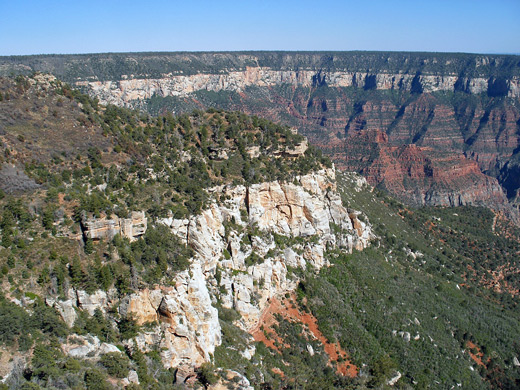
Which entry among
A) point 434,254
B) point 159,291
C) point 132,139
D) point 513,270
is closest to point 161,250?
point 159,291

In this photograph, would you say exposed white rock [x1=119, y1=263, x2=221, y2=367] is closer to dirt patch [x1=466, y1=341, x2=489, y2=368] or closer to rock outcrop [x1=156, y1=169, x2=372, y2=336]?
rock outcrop [x1=156, y1=169, x2=372, y2=336]

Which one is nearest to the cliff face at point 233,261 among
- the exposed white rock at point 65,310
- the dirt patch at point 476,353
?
the exposed white rock at point 65,310

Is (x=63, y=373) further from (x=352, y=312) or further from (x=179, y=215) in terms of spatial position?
(x=352, y=312)

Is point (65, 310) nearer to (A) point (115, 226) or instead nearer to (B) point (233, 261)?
(A) point (115, 226)

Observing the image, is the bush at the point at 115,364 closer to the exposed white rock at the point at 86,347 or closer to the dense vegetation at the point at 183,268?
the dense vegetation at the point at 183,268

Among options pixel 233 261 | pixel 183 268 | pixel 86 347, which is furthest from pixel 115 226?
pixel 233 261

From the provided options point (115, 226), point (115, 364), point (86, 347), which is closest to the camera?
point (115, 364)

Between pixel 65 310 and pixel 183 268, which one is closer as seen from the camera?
pixel 65 310

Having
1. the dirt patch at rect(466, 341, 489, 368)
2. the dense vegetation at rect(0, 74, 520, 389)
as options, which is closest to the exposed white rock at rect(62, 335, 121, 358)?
the dense vegetation at rect(0, 74, 520, 389)
